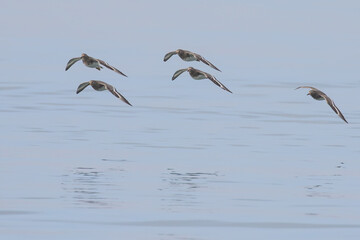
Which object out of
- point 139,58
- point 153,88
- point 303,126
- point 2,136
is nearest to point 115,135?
point 2,136

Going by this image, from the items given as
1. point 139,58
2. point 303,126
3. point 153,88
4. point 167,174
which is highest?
point 139,58

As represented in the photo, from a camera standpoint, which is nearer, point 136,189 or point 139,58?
point 136,189

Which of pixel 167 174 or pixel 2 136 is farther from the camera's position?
pixel 2 136

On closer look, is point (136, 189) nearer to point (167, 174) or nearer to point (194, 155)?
point (167, 174)

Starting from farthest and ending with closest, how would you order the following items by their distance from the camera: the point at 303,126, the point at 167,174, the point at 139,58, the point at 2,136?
the point at 139,58 → the point at 303,126 → the point at 2,136 → the point at 167,174

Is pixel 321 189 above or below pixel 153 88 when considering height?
below

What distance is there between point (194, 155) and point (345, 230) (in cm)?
1610

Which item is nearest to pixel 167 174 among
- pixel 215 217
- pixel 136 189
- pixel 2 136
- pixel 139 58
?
pixel 136 189

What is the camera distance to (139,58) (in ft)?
→ 406

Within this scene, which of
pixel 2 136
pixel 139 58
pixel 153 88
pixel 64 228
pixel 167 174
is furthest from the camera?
pixel 139 58

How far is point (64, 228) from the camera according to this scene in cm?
3512

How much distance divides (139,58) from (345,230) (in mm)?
88868

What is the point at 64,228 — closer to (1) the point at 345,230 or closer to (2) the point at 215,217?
(2) the point at 215,217

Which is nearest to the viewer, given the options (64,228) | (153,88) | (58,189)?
(64,228)
